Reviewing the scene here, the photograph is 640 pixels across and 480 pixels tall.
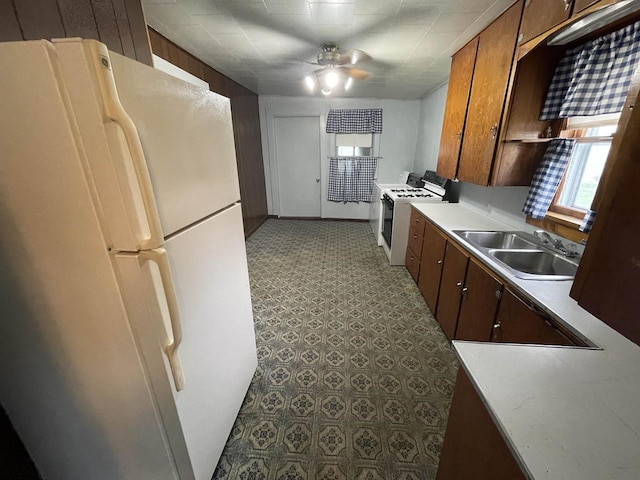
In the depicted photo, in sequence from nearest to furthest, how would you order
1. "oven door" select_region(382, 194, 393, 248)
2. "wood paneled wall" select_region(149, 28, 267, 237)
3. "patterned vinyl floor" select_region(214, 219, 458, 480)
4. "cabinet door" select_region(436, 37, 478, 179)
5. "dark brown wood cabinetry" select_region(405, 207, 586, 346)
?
"dark brown wood cabinetry" select_region(405, 207, 586, 346) < "patterned vinyl floor" select_region(214, 219, 458, 480) < "cabinet door" select_region(436, 37, 478, 179) < "wood paneled wall" select_region(149, 28, 267, 237) < "oven door" select_region(382, 194, 393, 248)

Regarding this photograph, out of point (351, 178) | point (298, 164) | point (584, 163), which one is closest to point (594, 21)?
point (584, 163)

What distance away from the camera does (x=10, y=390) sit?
0.89 m

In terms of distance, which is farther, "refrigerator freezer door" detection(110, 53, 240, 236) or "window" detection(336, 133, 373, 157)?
"window" detection(336, 133, 373, 157)

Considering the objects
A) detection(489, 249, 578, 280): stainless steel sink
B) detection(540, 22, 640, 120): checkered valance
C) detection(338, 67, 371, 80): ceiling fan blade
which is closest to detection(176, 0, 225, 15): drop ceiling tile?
detection(338, 67, 371, 80): ceiling fan blade

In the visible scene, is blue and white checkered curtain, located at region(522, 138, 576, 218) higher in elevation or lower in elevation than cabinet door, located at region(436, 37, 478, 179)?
lower

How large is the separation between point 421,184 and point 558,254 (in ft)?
8.93

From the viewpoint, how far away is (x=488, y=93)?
6.40 ft

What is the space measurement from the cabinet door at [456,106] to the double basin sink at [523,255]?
0.78 metres

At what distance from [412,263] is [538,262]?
4.54 ft

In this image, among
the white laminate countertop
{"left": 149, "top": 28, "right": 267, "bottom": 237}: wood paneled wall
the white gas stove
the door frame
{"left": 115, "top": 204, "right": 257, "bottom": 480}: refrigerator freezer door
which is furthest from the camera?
the door frame

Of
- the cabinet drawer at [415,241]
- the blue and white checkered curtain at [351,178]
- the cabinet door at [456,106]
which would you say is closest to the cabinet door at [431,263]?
the cabinet drawer at [415,241]

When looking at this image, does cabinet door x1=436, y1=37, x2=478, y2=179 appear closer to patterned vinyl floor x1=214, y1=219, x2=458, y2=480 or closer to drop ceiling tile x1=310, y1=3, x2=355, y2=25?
drop ceiling tile x1=310, y1=3, x2=355, y2=25

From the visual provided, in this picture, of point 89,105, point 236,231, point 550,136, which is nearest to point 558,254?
point 550,136

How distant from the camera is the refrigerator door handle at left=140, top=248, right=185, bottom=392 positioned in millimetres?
722
